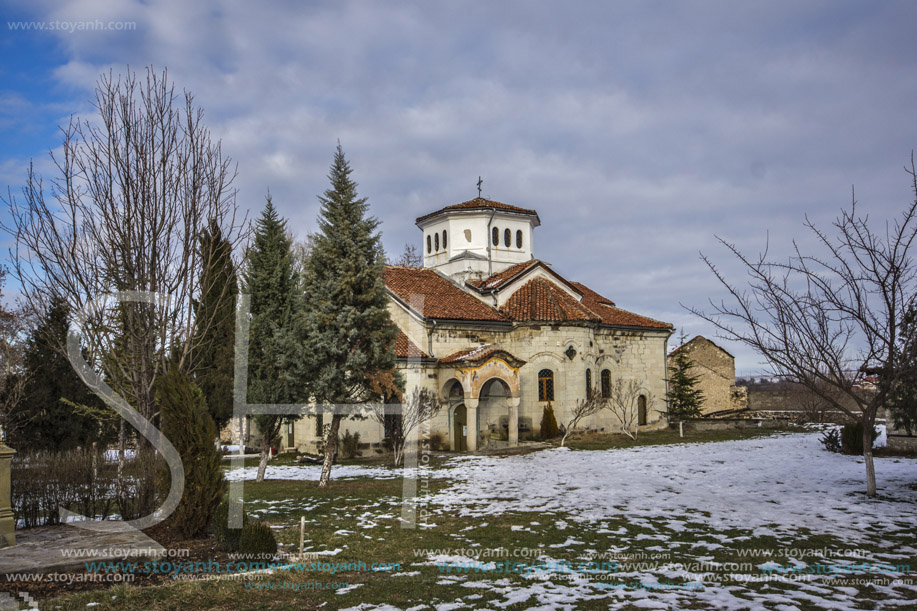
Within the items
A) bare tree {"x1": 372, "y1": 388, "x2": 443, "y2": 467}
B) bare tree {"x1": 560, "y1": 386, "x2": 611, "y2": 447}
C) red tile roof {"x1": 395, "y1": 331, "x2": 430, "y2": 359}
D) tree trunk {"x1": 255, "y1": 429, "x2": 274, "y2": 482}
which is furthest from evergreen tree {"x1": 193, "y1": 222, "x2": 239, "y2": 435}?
bare tree {"x1": 560, "y1": 386, "x2": 611, "y2": 447}

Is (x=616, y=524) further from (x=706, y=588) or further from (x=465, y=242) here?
(x=465, y=242)

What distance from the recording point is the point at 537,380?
2394cm

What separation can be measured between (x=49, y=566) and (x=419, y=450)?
15.0 m

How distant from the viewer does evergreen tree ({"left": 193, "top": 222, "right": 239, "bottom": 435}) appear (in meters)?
9.73

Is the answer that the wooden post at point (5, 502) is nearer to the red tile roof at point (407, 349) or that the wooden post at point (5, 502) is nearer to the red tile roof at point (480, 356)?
the red tile roof at point (407, 349)

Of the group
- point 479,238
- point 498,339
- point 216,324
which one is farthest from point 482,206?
point 216,324

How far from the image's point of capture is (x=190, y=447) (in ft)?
29.6

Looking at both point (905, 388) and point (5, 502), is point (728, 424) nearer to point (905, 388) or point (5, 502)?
point (905, 388)

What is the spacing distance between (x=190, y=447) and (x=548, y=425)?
54.2 feet

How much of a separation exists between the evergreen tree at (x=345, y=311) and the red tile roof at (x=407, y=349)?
18.5 ft

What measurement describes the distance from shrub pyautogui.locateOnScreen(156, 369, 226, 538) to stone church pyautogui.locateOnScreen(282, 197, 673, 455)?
1141cm

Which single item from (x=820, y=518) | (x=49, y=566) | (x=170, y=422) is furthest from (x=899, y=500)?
(x=49, y=566)

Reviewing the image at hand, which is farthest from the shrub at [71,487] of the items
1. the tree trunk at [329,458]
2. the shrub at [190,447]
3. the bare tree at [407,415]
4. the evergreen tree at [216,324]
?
the bare tree at [407,415]

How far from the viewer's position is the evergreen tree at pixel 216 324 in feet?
31.9
